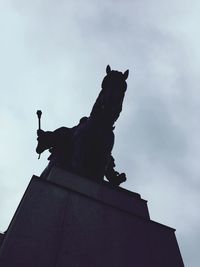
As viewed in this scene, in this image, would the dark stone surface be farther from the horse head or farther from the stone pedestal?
the horse head

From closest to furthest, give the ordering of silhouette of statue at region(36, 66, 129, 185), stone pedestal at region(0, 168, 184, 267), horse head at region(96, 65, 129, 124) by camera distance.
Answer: stone pedestal at region(0, 168, 184, 267), silhouette of statue at region(36, 66, 129, 185), horse head at region(96, 65, 129, 124)

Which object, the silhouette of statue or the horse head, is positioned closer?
the silhouette of statue

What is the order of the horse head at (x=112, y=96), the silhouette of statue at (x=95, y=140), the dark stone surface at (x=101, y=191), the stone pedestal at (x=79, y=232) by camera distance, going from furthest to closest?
the horse head at (x=112, y=96)
the silhouette of statue at (x=95, y=140)
the dark stone surface at (x=101, y=191)
the stone pedestal at (x=79, y=232)

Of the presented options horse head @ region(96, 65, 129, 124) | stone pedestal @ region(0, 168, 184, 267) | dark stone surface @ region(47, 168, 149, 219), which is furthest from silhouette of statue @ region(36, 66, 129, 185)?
stone pedestal @ region(0, 168, 184, 267)

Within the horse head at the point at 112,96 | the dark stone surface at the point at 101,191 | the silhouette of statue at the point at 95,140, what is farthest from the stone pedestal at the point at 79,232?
the horse head at the point at 112,96

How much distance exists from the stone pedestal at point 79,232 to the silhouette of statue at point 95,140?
170 cm

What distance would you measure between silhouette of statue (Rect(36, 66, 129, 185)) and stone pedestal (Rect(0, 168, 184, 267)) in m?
1.70

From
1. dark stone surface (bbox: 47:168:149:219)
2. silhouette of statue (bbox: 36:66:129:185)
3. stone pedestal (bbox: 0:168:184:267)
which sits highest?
silhouette of statue (bbox: 36:66:129:185)

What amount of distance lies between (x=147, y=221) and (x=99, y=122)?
3.23 metres

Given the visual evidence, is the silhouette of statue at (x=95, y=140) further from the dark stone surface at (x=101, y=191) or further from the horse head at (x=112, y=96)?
the dark stone surface at (x=101, y=191)

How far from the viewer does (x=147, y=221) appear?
5602 mm

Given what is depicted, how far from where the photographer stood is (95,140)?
25.9ft

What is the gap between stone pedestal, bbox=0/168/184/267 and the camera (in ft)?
13.1

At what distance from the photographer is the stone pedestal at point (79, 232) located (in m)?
4.01
